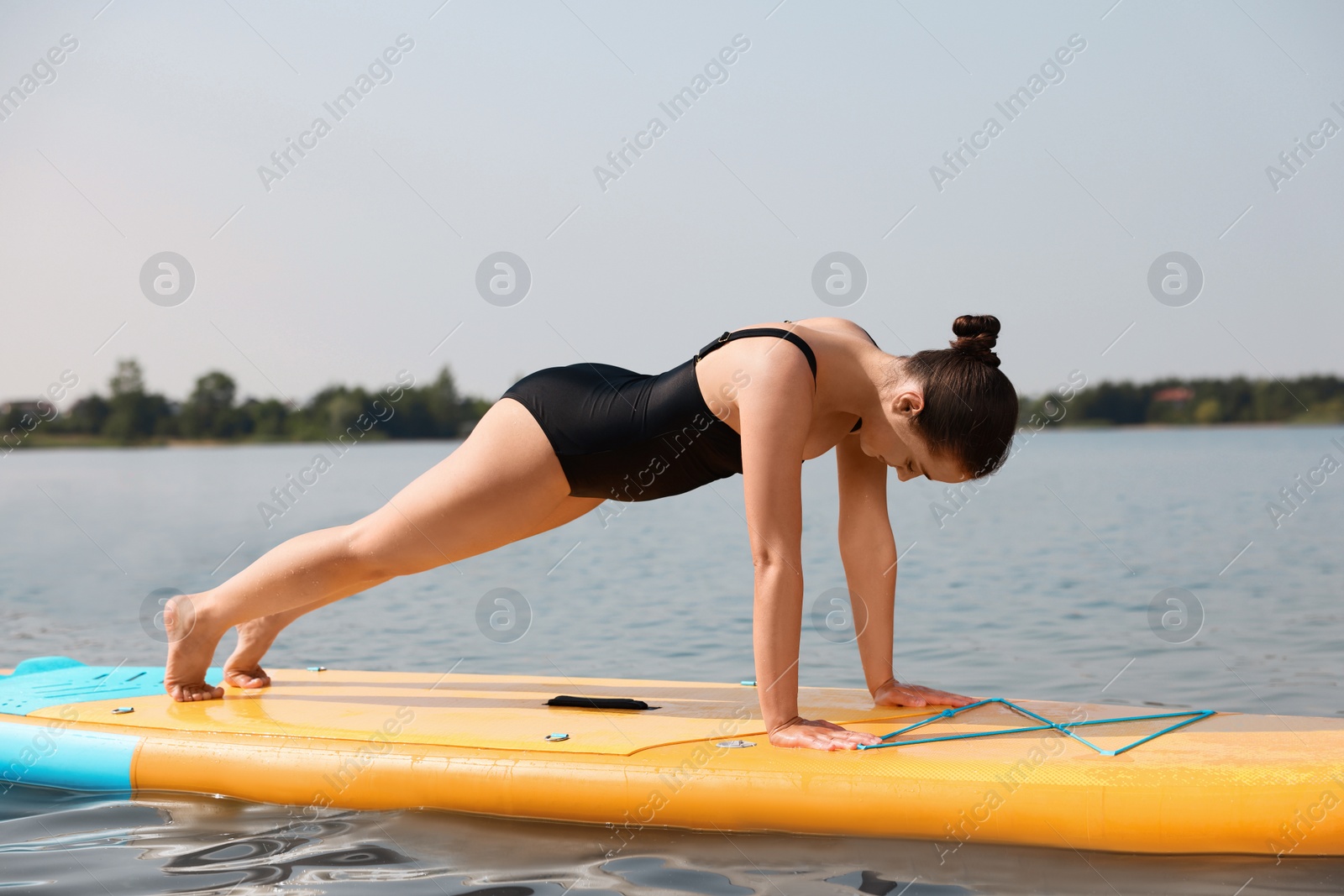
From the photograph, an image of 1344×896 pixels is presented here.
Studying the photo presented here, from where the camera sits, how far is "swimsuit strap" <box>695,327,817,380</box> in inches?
106

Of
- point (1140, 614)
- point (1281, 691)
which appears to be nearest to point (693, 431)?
point (1281, 691)

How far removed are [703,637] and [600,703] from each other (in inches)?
110

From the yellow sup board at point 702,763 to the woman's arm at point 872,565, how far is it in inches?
3.5

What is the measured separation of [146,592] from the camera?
891cm

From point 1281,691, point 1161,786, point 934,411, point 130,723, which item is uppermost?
point 934,411

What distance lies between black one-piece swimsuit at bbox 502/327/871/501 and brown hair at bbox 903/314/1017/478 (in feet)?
1.24

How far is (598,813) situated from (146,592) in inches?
298

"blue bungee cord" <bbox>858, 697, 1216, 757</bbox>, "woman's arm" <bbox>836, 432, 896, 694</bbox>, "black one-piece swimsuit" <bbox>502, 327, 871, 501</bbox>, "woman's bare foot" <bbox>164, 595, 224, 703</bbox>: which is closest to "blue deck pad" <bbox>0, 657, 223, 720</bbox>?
"woman's bare foot" <bbox>164, 595, 224, 703</bbox>

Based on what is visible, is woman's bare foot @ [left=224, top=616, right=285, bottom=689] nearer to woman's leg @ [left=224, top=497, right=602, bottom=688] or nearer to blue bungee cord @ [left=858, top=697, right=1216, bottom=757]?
woman's leg @ [left=224, top=497, right=602, bottom=688]

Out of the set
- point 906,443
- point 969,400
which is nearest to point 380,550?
point 906,443

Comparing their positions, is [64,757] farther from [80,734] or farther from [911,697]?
[911,697]

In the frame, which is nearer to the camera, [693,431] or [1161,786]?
[1161,786]

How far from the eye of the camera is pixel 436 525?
296 centimetres

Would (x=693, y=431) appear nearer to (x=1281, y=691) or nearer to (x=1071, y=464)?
(x=1281, y=691)
